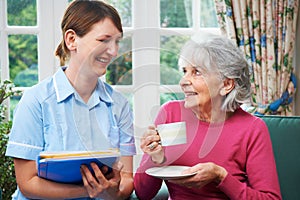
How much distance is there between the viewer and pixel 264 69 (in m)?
2.90

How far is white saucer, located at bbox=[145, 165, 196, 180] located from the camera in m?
1.61

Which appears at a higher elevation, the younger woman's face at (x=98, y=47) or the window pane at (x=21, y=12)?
the window pane at (x=21, y=12)

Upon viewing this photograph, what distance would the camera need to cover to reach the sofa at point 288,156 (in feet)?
7.18

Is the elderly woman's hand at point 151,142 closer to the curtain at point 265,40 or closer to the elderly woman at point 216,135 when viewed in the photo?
the elderly woman at point 216,135

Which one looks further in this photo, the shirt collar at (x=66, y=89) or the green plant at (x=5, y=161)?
the green plant at (x=5, y=161)

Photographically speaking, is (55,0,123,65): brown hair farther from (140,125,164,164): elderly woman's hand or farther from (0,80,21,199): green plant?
(0,80,21,199): green plant

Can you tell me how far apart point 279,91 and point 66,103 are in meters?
1.59

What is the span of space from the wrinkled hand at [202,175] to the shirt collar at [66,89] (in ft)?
1.29

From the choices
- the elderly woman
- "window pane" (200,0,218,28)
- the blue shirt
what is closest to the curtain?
"window pane" (200,0,218,28)

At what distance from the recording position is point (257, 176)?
1.79 metres

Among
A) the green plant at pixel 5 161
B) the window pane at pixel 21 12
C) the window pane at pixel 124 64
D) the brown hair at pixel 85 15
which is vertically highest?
the window pane at pixel 21 12

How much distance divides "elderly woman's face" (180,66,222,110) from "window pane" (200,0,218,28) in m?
1.35

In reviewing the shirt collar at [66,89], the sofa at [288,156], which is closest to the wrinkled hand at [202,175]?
the shirt collar at [66,89]

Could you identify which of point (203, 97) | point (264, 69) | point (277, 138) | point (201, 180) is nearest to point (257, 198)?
point (201, 180)
